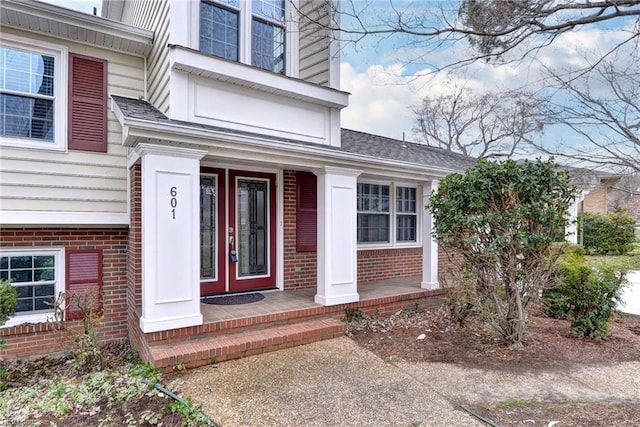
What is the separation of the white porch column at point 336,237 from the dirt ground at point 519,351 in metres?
0.64

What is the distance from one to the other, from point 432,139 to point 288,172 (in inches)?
752

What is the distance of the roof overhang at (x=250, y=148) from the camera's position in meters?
4.21

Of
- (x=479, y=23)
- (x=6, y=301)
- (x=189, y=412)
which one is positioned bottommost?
(x=189, y=412)

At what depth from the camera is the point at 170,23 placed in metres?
4.89

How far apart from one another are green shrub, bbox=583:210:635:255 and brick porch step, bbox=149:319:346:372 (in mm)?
15670

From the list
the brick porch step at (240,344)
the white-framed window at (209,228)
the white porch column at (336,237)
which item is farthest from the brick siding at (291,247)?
the brick porch step at (240,344)

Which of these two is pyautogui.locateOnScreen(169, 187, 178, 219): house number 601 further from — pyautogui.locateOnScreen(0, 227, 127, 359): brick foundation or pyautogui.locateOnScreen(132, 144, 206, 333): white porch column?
pyautogui.locateOnScreen(0, 227, 127, 359): brick foundation

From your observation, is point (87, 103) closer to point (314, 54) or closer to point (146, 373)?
point (314, 54)

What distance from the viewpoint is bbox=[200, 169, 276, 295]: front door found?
5.92 metres

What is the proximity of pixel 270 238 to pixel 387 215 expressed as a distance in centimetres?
284

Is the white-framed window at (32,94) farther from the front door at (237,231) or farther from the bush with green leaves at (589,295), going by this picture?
the bush with green leaves at (589,295)

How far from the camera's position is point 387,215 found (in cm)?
805

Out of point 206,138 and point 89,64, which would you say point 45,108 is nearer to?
point 89,64

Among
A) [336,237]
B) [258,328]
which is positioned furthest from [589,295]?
[258,328]
